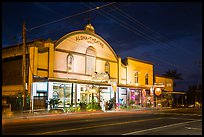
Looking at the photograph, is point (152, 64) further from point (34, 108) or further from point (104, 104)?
point (34, 108)

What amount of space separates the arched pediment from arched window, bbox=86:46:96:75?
0.56m

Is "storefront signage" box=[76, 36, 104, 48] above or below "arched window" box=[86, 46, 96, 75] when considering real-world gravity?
above

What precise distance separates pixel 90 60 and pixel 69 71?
4008 millimetres

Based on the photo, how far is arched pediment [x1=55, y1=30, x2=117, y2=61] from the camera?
34.1 meters

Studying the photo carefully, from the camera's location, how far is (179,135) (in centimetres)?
1341

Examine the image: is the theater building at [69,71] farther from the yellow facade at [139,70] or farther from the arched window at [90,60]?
the yellow facade at [139,70]

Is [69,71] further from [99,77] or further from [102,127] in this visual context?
[102,127]

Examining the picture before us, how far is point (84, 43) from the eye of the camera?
120ft

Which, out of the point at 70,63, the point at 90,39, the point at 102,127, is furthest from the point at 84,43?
the point at 102,127

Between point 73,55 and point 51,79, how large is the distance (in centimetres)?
610

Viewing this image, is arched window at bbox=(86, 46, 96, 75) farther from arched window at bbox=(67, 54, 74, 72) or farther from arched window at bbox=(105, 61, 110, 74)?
arched window at bbox=(105, 61, 110, 74)

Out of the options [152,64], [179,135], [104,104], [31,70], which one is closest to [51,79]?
[31,70]

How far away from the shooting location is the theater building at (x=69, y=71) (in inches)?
1216

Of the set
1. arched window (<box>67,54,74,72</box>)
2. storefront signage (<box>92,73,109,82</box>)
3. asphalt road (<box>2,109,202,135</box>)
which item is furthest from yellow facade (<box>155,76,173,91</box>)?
asphalt road (<box>2,109,202,135</box>)
